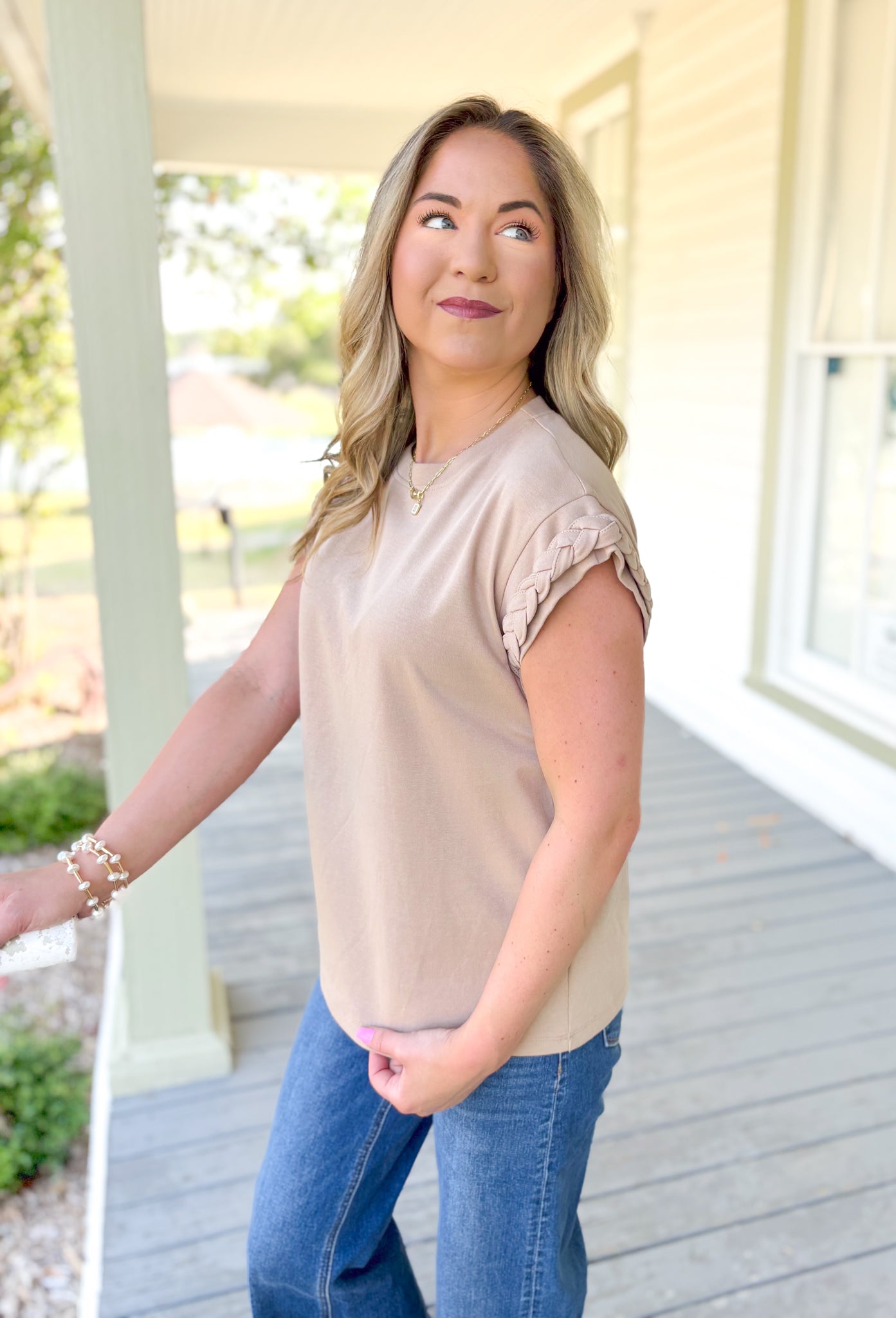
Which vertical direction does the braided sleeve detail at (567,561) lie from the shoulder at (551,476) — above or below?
below

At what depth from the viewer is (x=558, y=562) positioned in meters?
0.93

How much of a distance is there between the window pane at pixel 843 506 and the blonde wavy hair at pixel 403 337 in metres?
2.65

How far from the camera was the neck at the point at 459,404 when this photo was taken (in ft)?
3.61

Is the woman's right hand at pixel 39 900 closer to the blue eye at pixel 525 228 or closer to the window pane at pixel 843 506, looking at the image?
the blue eye at pixel 525 228

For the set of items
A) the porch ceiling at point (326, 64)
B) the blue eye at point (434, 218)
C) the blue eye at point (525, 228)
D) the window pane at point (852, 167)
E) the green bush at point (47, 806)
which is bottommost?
the green bush at point (47, 806)

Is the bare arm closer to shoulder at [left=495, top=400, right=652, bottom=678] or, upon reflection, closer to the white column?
shoulder at [left=495, top=400, right=652, bottom=678]

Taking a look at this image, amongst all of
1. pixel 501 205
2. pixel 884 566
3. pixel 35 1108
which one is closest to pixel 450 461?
pixel 501 205

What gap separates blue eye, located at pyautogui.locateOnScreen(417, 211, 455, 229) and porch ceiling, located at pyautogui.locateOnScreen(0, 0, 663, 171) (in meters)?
3.22

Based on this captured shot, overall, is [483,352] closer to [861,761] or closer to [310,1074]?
[310,1074]

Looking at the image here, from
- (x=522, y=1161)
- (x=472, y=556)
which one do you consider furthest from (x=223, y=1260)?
(x=472, y=556)

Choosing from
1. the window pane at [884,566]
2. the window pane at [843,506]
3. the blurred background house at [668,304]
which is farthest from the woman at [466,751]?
the window pane at [843,506]

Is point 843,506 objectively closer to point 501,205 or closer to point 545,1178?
point 501,205

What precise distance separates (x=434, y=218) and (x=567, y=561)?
398mm

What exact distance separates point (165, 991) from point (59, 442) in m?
5.35
